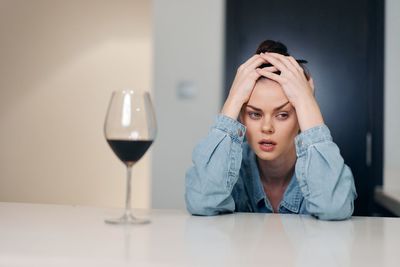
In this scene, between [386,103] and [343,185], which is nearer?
[343,185]

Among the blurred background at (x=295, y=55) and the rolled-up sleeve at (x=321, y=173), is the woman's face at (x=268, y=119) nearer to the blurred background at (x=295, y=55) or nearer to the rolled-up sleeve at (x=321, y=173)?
the rolled-up sleeve at (x=321, y=173)

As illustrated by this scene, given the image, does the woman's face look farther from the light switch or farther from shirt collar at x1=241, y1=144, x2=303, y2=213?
the light switch

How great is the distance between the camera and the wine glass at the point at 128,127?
0.80m

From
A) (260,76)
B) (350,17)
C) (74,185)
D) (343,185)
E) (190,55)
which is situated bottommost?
(74,185)

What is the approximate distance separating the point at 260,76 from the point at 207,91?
1.58 meters

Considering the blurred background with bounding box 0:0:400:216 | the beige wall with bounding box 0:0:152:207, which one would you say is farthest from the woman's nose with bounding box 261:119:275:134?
the beige wall with bounding box 0:0:152:207

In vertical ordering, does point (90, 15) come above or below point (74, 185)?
above

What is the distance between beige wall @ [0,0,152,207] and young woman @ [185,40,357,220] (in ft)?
8.09

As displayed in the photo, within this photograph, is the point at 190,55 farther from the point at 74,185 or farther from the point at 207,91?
the point at 74,185

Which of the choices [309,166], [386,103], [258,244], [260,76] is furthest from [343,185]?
[386,103]

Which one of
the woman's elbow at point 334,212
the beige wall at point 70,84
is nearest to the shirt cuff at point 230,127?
the woman's elbow at point 334,212

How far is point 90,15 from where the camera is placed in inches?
145

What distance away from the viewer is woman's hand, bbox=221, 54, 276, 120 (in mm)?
1087

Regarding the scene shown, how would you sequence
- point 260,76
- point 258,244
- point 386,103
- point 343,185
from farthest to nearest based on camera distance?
1. point 386,103
2. point 260,76
3. point 343,185
4. point 258,244
